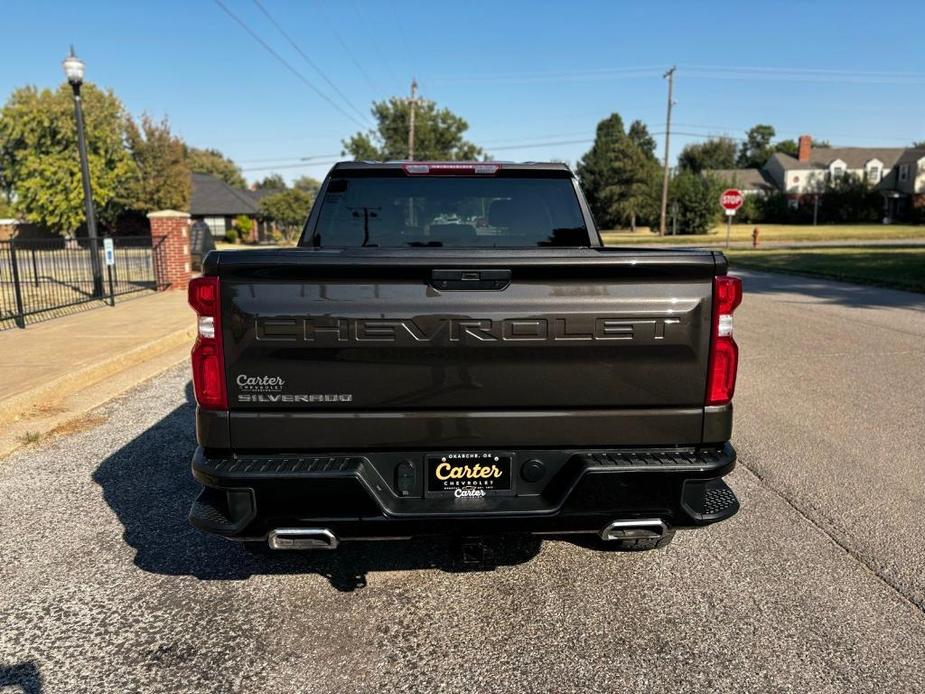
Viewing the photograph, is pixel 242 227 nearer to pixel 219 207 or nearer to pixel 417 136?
pixel 219 207

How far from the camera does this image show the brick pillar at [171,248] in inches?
656

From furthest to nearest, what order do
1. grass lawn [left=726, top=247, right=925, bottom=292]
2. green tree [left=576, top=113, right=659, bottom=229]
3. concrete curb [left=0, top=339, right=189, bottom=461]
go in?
green tree [left=576, top=113, right=659, bottom=229], grass lawn [left=726, top=247, right=925, bottom=292], concrete curb [left=0, top=339, right=189, bottom=461]

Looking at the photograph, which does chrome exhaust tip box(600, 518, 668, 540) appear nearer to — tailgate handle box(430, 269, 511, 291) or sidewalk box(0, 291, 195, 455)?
tailgate handle box(430, 269, 511, 291)

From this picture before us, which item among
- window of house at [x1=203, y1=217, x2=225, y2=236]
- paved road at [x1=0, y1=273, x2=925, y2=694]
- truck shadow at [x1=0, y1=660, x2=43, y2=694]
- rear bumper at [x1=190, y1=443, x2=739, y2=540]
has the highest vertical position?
window of house at [x1=203, y1=217, x2=225, y2=236]

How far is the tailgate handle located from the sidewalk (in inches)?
181

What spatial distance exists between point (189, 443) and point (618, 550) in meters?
3.67

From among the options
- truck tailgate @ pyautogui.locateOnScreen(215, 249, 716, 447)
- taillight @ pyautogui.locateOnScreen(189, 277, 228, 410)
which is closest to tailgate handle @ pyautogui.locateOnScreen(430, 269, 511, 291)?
truck tailgate @ pyautogui.locateOnScreen(215, 249, 716, 447)

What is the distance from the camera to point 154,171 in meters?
45.9

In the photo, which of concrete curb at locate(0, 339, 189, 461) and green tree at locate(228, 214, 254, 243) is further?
green tree at locate(228, 214, 254, 243)

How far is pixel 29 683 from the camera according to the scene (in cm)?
274

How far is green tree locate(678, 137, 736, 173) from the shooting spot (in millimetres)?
110850

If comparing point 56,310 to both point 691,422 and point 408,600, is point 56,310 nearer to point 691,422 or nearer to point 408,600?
point 408,600

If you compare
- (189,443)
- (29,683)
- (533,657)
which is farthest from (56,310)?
(533,657)

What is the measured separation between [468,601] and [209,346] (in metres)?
1.71
